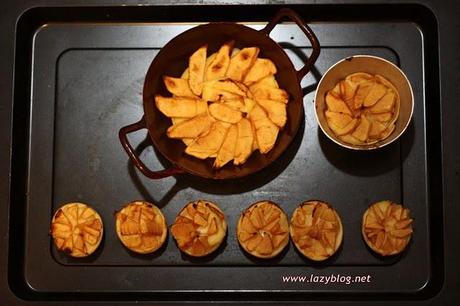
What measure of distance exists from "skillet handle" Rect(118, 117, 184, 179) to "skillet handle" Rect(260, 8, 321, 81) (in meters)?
0.43

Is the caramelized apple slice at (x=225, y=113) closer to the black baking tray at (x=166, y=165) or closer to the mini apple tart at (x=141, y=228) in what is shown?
the black baking tray at (x=166, y=165)

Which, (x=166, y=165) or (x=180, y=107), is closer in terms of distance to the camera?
(x=180, y=107)

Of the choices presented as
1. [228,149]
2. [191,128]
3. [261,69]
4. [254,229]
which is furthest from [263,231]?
[261,69]

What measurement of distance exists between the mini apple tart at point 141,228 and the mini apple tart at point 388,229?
0.60 m

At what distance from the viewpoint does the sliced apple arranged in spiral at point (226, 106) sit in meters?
1.67

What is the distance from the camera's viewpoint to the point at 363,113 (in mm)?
1694

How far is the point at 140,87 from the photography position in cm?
185

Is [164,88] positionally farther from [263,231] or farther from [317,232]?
[317,232]

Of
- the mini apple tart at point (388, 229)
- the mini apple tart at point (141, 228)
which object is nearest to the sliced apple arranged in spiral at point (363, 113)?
the mini apple tart at point (388, 229)

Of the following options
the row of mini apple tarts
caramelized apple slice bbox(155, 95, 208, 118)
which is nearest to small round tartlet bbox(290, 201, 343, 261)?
the row of mini apple tarts

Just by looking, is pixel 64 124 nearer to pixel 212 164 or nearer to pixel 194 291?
pixel 212 164

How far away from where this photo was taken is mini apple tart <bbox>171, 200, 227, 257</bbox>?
172 centimetres

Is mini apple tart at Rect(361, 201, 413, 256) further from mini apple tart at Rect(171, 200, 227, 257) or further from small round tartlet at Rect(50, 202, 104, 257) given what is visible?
small round tartlet at Rect(50, 202, 104, 257)

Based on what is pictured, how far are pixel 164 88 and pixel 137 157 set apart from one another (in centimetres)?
22
